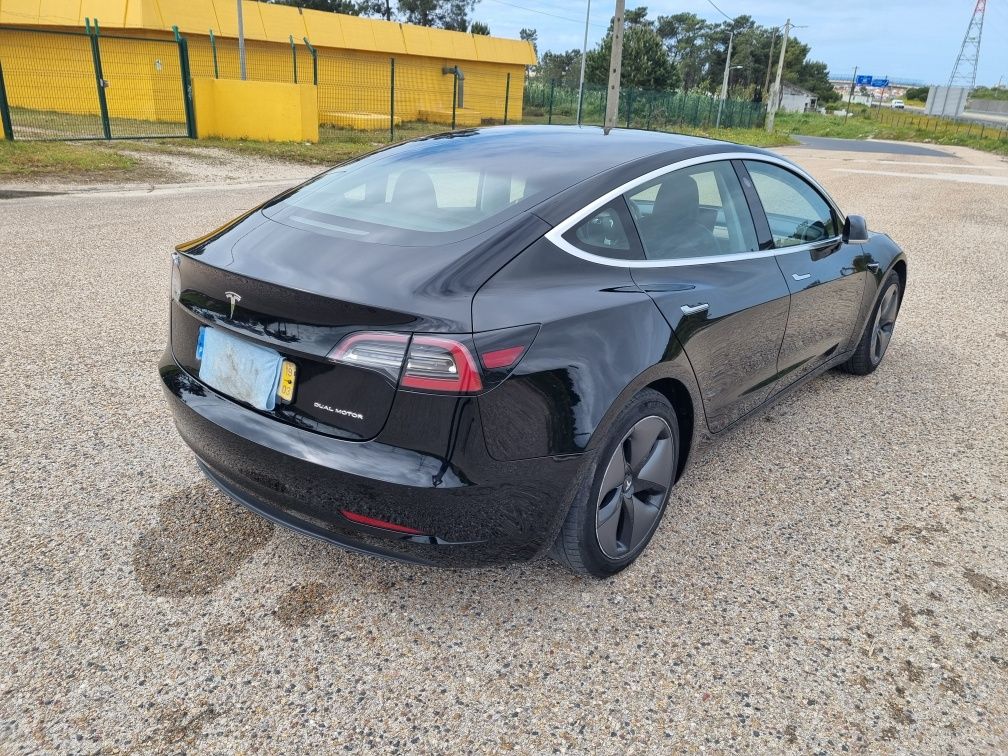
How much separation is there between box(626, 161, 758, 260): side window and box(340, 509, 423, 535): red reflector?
1289mm

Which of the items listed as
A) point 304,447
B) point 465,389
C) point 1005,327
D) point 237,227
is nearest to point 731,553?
point 465,389

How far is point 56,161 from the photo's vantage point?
42.1 feet

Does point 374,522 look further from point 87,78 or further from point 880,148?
point 880,148

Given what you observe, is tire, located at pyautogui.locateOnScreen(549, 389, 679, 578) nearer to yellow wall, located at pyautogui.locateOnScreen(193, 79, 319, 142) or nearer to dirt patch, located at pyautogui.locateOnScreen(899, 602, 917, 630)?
dirt patch, located at pyautogui.locateOnScreen(899, 602, 917, 630)

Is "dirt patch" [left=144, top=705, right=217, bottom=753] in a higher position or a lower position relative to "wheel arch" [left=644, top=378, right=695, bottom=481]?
lower

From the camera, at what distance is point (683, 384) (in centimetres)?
273

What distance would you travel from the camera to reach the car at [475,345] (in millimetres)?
2080

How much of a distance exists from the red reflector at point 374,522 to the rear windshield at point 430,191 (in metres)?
0.83

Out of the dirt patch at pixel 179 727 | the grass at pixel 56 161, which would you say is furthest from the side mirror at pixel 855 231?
the grass at pixel 56 161

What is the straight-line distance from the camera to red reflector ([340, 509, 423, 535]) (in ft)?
7.09

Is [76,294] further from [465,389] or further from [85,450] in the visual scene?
[465,389]

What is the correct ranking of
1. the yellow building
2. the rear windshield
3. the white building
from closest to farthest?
the rear windshield, the yellow building, the white building

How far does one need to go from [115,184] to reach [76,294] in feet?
24.1

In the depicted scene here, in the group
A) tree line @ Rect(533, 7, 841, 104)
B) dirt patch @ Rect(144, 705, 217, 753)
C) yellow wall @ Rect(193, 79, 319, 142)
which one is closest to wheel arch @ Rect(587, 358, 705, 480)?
dirt patch @ Rect(144, 705, 217, 753)
